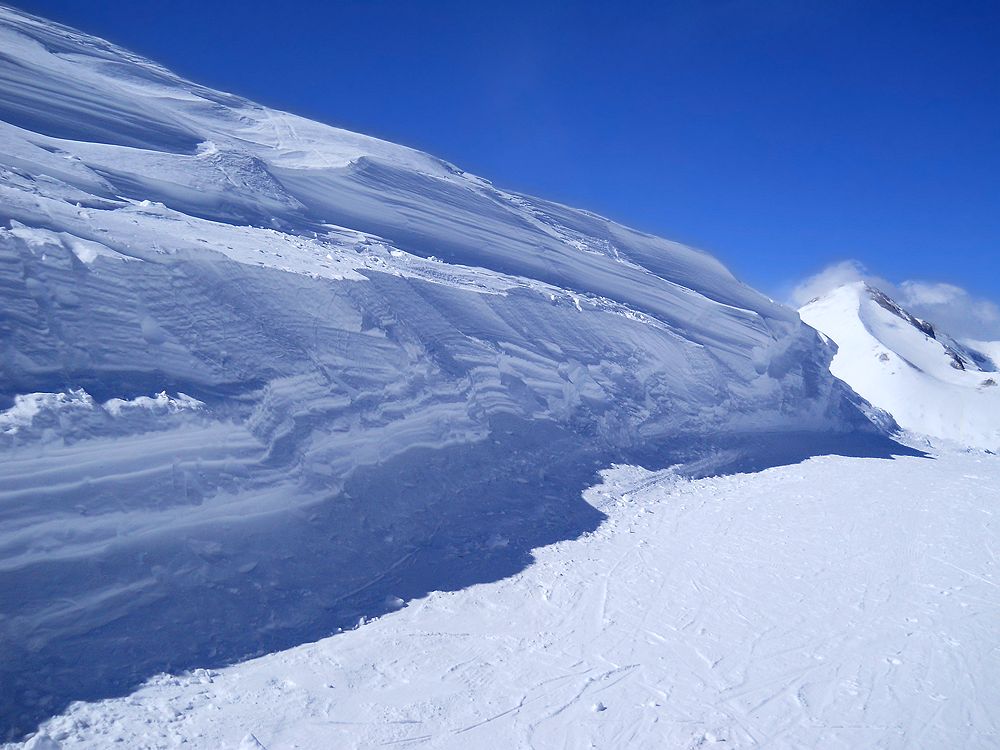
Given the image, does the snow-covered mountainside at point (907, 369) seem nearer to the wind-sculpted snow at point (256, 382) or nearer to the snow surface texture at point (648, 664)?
the wind-sculpted snow at point (256, 382)

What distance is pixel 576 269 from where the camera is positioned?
1736cm

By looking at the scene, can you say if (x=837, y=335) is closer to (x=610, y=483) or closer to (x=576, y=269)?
(x=576, y=269)

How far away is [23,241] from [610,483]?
29.5 feet

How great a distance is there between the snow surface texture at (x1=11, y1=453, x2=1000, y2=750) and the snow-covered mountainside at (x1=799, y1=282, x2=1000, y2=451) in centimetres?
1528

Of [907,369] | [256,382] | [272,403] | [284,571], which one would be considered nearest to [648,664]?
[284,571]

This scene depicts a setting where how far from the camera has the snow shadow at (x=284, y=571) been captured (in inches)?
Result: 201

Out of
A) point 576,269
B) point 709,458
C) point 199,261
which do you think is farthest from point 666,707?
point 576,269

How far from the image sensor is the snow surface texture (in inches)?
201

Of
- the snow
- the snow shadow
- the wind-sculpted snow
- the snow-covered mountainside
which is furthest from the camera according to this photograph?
the snow-covered mountainside

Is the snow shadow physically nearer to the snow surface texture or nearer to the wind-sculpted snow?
the wind-sculpted snow

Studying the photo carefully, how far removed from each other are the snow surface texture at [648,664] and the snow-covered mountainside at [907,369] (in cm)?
1528

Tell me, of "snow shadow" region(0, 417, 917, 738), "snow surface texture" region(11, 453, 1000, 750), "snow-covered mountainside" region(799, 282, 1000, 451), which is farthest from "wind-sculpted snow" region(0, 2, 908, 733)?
"snow-covered mountainside" region(799, 282, 1000, 451)

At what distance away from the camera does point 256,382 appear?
787cm

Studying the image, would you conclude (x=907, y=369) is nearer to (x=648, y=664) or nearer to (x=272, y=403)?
(x=648, y=664)
